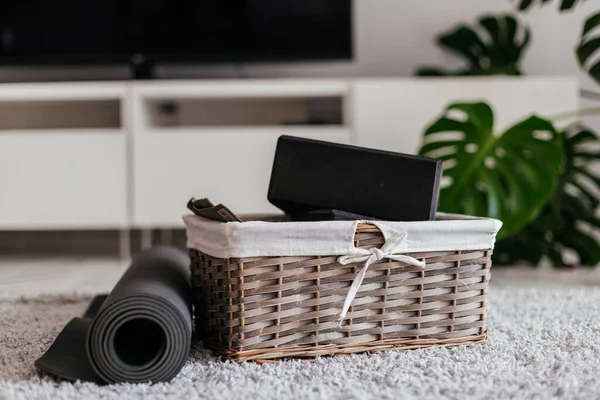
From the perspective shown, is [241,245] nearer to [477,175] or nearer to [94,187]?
[477,175]

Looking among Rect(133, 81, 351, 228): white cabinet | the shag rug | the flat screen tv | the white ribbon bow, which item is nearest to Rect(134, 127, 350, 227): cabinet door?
Rect(133, 81, 351, 228): white cabinet

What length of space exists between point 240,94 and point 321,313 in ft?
5.16

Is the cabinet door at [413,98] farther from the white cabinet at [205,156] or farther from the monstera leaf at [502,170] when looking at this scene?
the monstera leaf at [502,170]

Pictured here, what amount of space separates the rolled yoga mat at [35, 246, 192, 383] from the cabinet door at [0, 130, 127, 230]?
4.76ft

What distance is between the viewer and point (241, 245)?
3.00ft

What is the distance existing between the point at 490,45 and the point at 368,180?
1.82 metres

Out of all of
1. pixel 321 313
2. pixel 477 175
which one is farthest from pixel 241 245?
pixel 477 175

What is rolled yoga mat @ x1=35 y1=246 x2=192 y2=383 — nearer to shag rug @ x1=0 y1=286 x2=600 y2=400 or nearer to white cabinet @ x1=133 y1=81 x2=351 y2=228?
shag rug @ x1=0 y1=286 x2=600 y2=400

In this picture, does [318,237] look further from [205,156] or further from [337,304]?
[205,156]

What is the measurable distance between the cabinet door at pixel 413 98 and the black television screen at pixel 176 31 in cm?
25

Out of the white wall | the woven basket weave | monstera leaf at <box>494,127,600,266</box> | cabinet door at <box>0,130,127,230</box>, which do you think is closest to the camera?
the woven basket weave

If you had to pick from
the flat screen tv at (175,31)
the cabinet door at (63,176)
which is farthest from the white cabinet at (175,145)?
the flat screen tv at (175,31)

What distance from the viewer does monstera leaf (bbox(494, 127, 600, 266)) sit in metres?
2.23

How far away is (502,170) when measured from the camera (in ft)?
5.96
